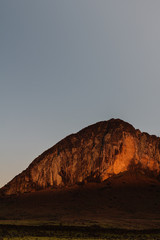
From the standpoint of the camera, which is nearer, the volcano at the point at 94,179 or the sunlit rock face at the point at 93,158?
the volcano at the point at 94,179

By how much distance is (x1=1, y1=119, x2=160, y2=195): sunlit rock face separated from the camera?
8900cm

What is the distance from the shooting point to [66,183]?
89.9 metres

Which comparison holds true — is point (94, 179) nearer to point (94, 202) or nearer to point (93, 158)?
point (93, 158)

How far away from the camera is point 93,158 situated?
9250cm

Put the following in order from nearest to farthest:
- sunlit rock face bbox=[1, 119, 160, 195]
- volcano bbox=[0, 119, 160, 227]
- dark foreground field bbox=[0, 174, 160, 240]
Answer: dark foreground field bbox=[0, 174, 160, 240] < volcano bbox=[0, 119, 160, 227] < sunlit rock face bbox=[1, 119, 160, 195]

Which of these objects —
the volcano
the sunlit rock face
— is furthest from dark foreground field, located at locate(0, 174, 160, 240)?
the sunlit rock face

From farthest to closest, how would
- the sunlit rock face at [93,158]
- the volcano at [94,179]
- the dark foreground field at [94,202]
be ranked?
the sunlit rock face at [93,158] → the volcano at [94,179] → the dark foreground field at [94,202]

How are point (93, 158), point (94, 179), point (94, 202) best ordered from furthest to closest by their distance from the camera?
1. point (93, 158)
2. point (94, 179)
3. point (94, 202)

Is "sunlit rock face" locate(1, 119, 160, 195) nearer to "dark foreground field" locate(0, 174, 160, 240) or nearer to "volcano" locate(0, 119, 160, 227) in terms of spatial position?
"volcano" locate(0, 119, 160, 227)

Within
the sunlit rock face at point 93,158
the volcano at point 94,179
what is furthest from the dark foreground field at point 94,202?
the sunlit rock face at point 93,158

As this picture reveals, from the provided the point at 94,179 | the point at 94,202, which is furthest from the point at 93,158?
the point at 94,202

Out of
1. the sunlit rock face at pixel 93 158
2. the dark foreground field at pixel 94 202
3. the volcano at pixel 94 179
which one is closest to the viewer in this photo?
the dark foreground field at pixel 94 202

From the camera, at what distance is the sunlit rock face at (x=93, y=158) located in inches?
3504

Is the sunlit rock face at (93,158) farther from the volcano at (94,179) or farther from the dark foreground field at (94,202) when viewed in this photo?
the dark foreground field at (94,202)
